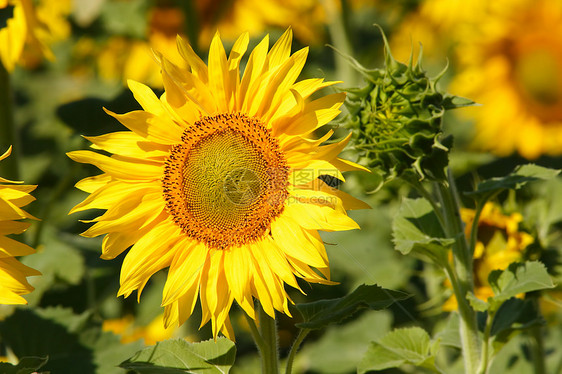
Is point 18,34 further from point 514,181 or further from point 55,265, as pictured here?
point 514,181

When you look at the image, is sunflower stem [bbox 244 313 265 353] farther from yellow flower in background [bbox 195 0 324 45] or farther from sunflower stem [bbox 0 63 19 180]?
yellow flower in background [bbox 195 0 324 45]

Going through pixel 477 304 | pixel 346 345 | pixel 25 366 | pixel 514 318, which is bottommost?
pixel 346 345

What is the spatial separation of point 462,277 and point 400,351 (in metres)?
0.17

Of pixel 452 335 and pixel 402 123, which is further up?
pixel 402 123

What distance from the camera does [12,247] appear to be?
49.2 inches

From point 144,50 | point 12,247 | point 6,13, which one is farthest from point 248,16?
point 12,247

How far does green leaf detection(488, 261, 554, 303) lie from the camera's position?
1.24 metres

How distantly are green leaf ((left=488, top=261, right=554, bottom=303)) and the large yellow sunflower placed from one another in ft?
1.00

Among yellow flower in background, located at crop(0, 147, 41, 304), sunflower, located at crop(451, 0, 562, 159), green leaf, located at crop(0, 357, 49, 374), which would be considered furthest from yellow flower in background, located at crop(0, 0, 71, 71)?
sunflower, located at crop(451, 0, 562, 159)

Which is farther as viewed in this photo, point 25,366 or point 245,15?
point 245,15

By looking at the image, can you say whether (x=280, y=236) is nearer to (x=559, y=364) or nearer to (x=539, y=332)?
(x=539, y=332)

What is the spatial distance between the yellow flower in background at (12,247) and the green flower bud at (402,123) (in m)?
0.56

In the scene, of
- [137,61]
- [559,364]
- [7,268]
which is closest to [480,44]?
[137,61]

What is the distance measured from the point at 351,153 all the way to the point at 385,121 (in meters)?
0.09
